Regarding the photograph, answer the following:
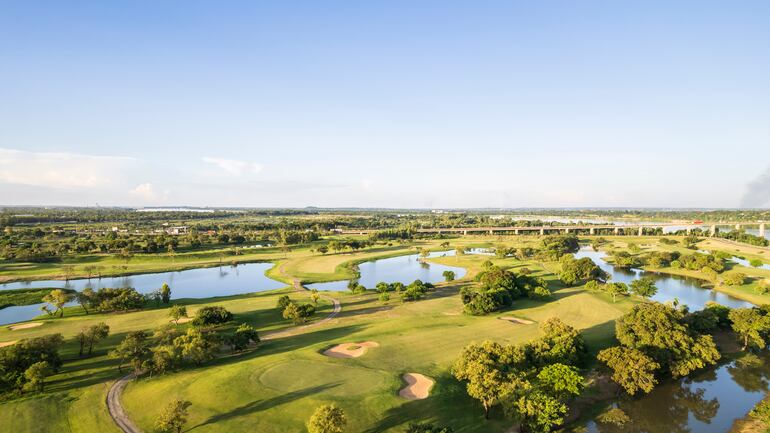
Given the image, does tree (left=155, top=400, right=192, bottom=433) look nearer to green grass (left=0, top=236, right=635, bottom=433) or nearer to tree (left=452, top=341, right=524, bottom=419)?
green grass (left=0, top=236, right=635, bottom=433)

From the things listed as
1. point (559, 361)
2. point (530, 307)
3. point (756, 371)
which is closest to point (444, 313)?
point (530, 307)

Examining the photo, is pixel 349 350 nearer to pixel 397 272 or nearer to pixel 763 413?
pixel 763 413

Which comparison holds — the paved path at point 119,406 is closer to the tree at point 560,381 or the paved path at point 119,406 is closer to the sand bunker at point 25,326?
the sand bunker at point 25,326

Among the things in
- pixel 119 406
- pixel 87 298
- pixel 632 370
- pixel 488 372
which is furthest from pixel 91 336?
pixel 632 370

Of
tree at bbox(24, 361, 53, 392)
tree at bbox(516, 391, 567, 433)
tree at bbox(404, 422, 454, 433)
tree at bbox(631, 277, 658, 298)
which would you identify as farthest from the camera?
tree at bbox(631, 277, 658, 298)

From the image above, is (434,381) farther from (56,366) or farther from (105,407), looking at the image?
(56,366)

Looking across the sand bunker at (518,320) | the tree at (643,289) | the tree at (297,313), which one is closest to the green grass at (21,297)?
the tree at (297,313)

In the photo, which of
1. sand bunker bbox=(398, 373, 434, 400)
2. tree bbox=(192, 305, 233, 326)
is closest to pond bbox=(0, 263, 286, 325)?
tree bbox=(192, 305, 233, 326)

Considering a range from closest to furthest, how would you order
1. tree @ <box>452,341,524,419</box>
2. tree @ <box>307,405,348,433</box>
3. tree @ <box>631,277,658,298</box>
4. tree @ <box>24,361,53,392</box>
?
tree @ <box>307,405,348,433</box>
tree @ <box>452,341,524,419</box>
tree @ <box>24,361,53,392</box>
tree @ <box>631,277,658,298</box>
